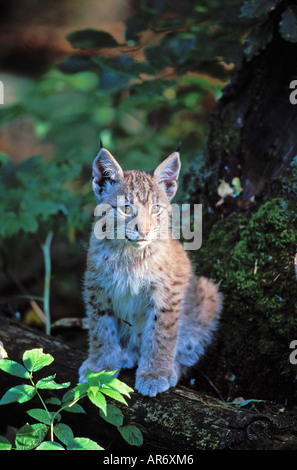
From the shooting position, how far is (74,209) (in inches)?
204

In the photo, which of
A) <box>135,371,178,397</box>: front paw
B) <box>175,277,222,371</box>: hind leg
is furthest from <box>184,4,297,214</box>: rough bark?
<box>135,371,178,397</box>: front paw

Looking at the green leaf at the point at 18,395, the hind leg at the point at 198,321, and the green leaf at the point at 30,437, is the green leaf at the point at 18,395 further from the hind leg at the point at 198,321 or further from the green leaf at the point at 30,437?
the hind leg at the point at 198,321

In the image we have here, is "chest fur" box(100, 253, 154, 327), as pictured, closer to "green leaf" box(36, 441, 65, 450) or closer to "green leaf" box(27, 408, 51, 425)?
"green leaf" box(27, 408, 51, 425)

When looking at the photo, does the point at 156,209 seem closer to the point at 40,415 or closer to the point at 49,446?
the point at 40,415

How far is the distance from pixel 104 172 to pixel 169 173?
50cm

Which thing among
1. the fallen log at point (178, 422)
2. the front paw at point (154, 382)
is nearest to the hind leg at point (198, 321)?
the front paw at point (154, 382)

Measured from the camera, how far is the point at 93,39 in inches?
193

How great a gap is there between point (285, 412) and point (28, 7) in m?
9.90

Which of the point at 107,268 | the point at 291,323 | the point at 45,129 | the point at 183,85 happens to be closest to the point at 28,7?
the point at 45,129

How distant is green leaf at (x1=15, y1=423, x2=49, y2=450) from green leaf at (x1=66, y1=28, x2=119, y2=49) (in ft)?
12.1

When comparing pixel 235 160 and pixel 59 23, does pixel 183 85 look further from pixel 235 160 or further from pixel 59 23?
pixel 59 23

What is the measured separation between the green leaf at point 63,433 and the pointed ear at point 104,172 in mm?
1688

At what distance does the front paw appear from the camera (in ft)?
10.5

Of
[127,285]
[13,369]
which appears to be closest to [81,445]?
[13,369]
